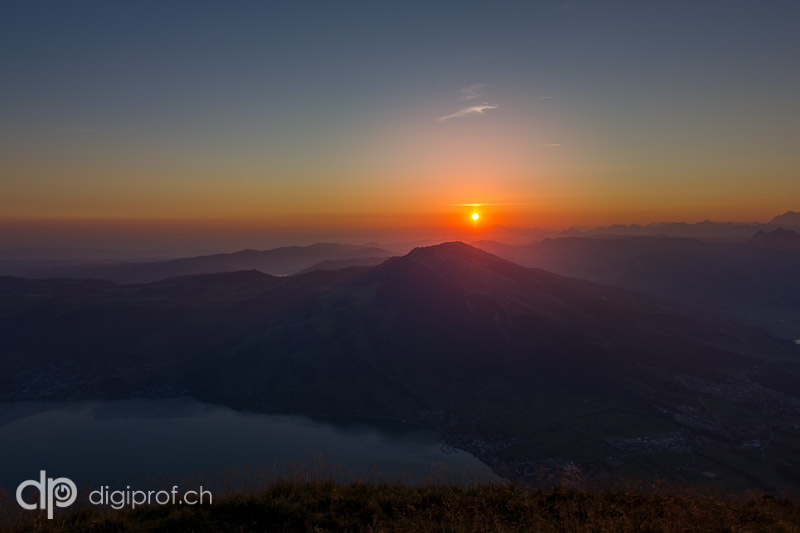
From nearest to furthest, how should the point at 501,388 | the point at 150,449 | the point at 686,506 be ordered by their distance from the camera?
the point at 686,506 < the point at 150,449 < the point at 501,388

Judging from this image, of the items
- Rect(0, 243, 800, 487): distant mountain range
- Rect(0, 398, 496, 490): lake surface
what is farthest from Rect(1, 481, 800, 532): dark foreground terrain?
Rect(0, 243, 800, 487): distant mountain range

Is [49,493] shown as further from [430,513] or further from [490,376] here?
[490,376]

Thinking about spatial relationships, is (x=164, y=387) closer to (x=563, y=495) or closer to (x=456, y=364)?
(x=456, y=364)

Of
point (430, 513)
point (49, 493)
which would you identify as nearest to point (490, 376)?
point (430, 513)

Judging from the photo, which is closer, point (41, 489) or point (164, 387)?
point (41, 489)

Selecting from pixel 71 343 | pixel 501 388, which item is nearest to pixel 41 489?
pixel 501 388

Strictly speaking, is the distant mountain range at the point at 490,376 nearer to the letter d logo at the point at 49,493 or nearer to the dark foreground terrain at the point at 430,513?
the dark foreground terrain at the point at 430,513
